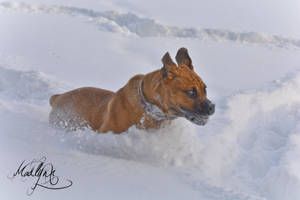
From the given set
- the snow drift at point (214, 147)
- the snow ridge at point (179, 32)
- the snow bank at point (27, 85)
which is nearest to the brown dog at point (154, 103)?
the snow drift at point (214, 147)

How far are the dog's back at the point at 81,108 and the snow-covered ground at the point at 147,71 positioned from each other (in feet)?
0.77

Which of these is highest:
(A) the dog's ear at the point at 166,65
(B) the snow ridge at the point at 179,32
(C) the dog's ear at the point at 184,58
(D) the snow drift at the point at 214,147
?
(B) the snow ridge at the point at 179,32

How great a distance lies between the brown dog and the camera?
2.97 m

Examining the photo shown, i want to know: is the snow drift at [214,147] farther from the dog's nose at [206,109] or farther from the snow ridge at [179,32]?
the snow ridge at [179,32]

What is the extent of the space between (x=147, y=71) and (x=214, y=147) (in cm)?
338

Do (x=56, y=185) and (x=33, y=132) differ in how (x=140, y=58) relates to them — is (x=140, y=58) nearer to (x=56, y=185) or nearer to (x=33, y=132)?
(x=33, y=132)

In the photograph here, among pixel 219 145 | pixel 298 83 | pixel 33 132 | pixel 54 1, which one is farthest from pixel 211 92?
pixel 54 1

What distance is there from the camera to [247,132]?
4609 millimetres

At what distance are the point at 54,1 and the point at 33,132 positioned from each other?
8.40m

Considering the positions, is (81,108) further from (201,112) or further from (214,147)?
(201,112)

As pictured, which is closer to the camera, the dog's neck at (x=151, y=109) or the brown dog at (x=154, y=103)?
the brown dog at (x=154, y=103)

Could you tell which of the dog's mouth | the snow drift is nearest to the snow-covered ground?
the snow drift

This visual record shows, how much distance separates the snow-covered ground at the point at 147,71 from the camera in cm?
256

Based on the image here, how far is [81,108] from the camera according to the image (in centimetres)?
415
